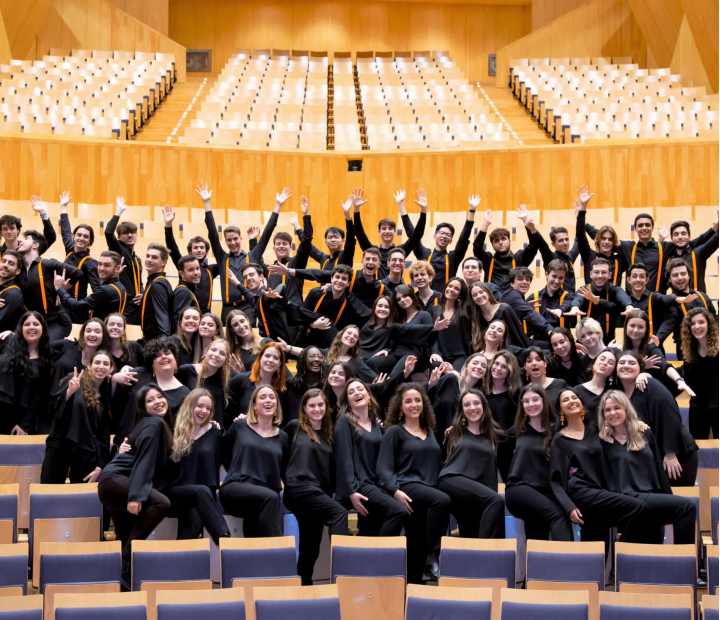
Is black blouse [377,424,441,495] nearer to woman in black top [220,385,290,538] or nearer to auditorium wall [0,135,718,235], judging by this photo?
woman in black top [220,385,290,538]

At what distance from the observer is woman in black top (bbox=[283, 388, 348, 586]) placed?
11.6 ft

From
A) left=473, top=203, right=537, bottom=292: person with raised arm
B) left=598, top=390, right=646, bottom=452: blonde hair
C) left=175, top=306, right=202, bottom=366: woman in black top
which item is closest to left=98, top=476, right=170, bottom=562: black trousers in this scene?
left=175, top=306, right=202, bottom=366: woman in black top

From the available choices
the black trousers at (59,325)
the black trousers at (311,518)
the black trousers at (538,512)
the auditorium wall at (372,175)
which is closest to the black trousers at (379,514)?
the black trousers at (311,518)

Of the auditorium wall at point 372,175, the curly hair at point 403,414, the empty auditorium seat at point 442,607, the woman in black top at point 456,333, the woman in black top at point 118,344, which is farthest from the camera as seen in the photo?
the auditorium wall at point 372,175

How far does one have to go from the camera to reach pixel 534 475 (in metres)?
3.61

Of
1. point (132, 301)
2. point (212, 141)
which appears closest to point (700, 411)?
point (132, 301)

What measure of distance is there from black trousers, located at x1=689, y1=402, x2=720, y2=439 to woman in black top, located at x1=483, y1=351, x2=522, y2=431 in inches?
32.9

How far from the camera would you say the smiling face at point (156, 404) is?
11.9 ft

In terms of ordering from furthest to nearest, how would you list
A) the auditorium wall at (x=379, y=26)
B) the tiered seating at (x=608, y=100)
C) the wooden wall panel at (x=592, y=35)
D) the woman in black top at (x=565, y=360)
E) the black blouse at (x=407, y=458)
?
1. the auditorium wall at (x=379, y=26)
2. the wooden wall panel at (x=592, y=35)
3. the tiered seating at (x=608, y=100)
4. the woman in black top at (x=565, y=360)
5. the black blouse at (x=407, y=458)

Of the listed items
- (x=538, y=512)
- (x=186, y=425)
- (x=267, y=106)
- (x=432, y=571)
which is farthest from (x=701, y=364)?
(x=267, y=106)

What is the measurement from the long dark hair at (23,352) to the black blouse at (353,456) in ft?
4.35

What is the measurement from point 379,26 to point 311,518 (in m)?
11.5

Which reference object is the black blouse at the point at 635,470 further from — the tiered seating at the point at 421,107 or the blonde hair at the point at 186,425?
the tiered seating at the point at 421,107

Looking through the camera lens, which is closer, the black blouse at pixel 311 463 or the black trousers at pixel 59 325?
the black blouse at pixel 311 463
